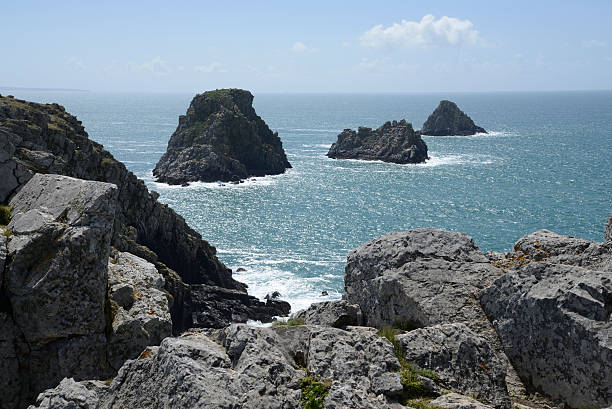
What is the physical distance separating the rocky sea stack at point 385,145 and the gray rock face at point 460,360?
145m

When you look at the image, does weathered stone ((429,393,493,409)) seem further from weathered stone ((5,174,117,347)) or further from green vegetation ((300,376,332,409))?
weathered stone ((5,174,117,347))

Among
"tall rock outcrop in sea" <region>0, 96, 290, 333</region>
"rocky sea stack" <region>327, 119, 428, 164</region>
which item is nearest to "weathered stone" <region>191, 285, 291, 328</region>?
"tall rock outcrop in sea" <region>0, 96, 290, 333</region>

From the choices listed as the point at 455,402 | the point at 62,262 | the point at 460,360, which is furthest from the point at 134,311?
the point at 455,402

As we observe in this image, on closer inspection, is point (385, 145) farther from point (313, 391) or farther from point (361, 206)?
point (313, 391)

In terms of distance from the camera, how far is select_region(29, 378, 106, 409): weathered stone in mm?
8791

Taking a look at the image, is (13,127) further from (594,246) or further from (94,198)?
(594,246)

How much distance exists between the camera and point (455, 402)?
28.0ft

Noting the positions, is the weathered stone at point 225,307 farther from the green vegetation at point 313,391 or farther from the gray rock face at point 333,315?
the green vegetation at point 313,391

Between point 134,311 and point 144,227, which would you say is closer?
point 134,311

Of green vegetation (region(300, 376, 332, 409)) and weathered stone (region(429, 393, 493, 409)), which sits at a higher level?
green vegetation (region(300, 376, 332, 409))

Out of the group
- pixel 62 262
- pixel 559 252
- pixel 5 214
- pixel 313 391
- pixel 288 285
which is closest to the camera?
pixel 313 391

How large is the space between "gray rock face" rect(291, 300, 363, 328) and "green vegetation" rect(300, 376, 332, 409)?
3916mm

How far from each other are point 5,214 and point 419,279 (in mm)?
11883

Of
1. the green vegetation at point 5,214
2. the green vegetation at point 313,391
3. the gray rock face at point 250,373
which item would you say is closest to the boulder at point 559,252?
the gray rock face at point 250,373
